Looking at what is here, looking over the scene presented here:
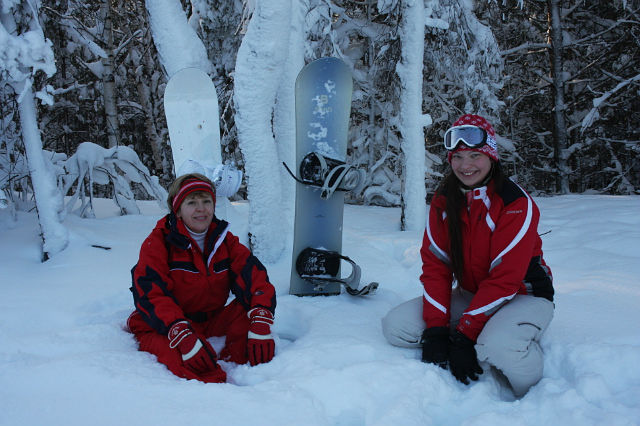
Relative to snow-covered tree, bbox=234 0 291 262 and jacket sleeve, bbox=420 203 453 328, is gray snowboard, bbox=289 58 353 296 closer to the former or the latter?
snow-covered tree, bbox=234 0 291 262

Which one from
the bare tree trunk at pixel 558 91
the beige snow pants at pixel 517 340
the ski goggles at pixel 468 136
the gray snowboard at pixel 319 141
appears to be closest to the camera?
the beige snow pants at pixel 517 340

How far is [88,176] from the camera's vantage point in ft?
16.5

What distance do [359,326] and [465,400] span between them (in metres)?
0.88

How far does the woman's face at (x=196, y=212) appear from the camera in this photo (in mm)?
2332

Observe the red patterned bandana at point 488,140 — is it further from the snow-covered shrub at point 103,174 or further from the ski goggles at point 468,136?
the snow-covered shrub at point 103,174

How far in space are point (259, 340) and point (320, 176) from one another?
1.56 meters

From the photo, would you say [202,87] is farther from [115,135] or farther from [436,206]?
[115,135]

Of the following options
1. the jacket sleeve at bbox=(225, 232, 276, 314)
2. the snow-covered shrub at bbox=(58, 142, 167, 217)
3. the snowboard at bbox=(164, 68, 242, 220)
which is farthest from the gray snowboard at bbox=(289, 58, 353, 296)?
the snow-covered shrub at bbox=(58, 142, 167, 217)

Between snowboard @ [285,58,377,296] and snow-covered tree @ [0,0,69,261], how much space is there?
2.14 metres

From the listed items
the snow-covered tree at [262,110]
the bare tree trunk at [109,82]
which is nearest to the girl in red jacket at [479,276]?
the snow-covered tree at [262,110]

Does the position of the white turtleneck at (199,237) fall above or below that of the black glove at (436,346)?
above

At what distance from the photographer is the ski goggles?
6.93ft

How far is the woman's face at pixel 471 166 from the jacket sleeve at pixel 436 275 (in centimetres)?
23

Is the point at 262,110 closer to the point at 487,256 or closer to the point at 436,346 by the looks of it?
the point at 487,256
